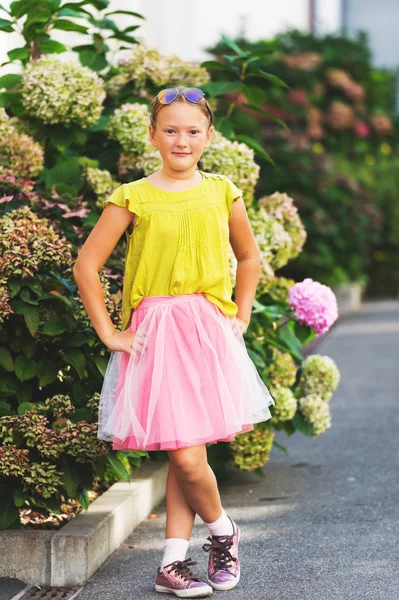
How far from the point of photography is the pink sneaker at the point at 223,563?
12.1 feet

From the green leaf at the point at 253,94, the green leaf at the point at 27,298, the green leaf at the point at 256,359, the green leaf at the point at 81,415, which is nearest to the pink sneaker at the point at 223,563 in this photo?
the green leaf at the point at 81,415

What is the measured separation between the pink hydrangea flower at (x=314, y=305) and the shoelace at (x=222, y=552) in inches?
54.6

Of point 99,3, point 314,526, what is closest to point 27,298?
point 314,526

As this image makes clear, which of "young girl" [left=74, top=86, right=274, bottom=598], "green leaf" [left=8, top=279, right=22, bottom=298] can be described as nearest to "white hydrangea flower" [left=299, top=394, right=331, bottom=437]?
"young girl" [left=74, top=86, right=274, bottom=598]

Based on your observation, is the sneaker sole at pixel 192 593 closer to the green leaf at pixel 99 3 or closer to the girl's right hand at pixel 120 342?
the girl's right hand at pixel 120 342

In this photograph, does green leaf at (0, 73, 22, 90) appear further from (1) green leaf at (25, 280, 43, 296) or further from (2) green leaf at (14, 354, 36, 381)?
(2) green leaf at (14, 354, 36, 381)

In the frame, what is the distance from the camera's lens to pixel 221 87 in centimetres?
517

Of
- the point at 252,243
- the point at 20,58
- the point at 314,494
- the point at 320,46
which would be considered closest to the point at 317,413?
the point at 314,494

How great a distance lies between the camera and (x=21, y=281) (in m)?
3.92

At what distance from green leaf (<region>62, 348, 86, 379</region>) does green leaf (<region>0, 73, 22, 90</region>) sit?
1.48 metres

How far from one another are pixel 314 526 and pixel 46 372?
1255mm

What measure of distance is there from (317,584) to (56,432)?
1.03m

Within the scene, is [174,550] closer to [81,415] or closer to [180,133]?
[81,415]

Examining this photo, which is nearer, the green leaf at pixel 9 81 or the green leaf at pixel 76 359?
the green leaf at pixel 76 359
